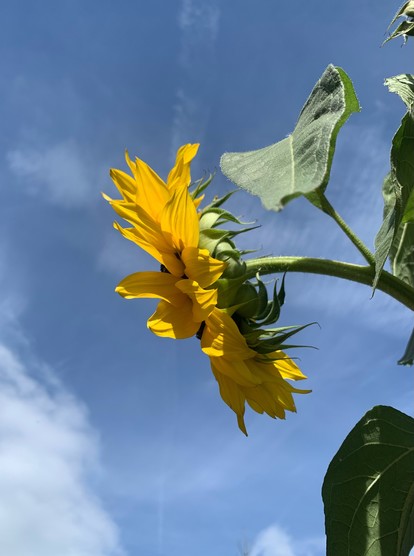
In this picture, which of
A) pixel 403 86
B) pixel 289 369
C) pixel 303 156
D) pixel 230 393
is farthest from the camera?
pixel 289 369

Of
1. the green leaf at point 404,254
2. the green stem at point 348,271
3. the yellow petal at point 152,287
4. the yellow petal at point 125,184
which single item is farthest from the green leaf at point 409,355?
the yellow petal at point 125,184

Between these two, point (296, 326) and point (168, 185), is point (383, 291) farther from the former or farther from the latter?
point (168, 185)

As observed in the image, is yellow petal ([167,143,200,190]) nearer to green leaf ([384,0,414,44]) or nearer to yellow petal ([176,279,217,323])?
yellow petal ([176,279,217,323])

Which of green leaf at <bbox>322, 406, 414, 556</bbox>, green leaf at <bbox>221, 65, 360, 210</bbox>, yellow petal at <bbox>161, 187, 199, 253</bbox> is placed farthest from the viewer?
green leaf at <bbox>322, 406, 414, 556</bbox>

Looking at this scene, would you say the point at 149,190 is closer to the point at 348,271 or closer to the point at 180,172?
the point at 180,172

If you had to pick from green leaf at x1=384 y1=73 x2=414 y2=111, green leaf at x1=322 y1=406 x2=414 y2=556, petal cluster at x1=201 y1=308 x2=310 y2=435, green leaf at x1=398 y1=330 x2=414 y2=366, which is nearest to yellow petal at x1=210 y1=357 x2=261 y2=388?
petal cluster at x1=201 y1=308 x2=310 y2=435

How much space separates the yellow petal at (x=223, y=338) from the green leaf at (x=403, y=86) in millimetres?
406

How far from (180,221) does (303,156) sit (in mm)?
349

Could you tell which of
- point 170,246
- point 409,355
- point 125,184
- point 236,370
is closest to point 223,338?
point 236,370

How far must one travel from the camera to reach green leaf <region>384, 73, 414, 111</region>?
104 cm

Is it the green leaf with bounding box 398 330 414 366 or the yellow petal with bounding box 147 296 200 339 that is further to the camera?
the green leaf with bounding box 398 330 414 366

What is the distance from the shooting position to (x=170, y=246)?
3.85ft

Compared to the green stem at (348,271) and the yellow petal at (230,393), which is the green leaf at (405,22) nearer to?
the green stem at (348,271)

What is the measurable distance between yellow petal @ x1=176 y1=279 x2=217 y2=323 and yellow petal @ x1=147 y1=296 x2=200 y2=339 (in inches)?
1.1
